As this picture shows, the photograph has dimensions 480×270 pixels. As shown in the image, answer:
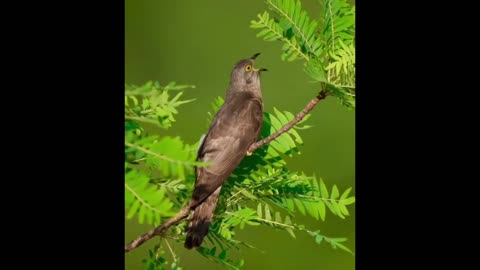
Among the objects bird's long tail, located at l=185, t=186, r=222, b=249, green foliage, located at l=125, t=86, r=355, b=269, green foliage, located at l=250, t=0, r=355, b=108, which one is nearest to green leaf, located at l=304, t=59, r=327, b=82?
green foliage, located at l=250, t=0, r=355, b=108

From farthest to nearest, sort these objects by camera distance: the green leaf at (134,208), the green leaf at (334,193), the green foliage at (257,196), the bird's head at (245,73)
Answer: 1. the bird's head at (245,73)
2. the green leaf at (334,193)
3. the green foliage at (257,196)
4. the green leaf at (134,208)

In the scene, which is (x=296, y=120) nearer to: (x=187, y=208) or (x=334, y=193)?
(x=334, y=193)

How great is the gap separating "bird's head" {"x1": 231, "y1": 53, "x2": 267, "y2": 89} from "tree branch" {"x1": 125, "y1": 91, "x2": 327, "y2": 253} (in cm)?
21

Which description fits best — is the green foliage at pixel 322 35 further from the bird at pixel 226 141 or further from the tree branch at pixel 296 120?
the bird at pixel 226 141

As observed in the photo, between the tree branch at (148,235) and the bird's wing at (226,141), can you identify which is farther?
the bird's wing at (226,141)

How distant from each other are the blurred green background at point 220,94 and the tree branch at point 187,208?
0.15 feet

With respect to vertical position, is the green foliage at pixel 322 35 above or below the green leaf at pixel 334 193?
above

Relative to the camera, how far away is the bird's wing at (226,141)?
3.29 feet

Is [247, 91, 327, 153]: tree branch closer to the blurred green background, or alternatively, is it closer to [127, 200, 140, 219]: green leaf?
the blurred green background

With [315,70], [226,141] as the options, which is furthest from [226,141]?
[315,70]

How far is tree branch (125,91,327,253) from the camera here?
861 mm

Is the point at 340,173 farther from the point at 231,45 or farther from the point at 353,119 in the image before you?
the point at 231,45

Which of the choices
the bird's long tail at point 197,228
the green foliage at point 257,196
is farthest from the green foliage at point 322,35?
the bird's long tail at point 197,228

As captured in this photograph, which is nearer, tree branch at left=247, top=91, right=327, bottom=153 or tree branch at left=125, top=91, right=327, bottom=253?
tree branch at left=125, top=91, right=327, bottom=253
